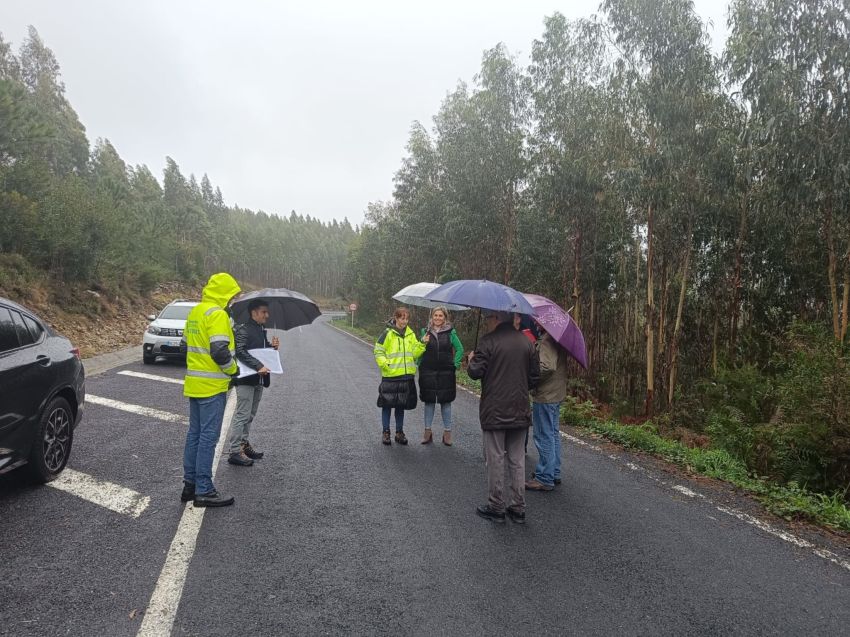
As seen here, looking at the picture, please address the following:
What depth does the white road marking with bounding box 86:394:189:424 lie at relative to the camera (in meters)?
7.48

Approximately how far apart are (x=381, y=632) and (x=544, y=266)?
15.5 metres

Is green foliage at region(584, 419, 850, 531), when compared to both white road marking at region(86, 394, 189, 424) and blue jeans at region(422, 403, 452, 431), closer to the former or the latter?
blue jeans at region(422, 403, 452, 431)

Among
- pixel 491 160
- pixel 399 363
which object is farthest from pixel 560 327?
pixel 491 160

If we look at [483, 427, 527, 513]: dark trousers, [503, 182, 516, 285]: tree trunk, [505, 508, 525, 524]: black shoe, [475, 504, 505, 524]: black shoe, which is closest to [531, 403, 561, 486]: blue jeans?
[483, 427, 527, 513]: dark trousers

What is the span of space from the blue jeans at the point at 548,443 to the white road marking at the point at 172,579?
3.14 meters

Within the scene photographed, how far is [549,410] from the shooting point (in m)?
5.19

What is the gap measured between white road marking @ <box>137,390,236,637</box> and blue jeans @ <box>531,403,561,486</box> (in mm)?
3143

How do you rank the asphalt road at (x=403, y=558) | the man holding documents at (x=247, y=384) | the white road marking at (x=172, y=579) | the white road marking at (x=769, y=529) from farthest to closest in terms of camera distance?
the man holding documents at (x=247, y=384) → the white road marking at (x=769, y=529) → the asphalt road at (x=403, y=558) → the white road marking at (x=172, y=579)

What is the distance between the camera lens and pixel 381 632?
108 inches

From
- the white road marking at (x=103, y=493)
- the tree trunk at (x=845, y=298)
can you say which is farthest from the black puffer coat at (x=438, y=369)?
the tree trunk at (x=845, y=298)

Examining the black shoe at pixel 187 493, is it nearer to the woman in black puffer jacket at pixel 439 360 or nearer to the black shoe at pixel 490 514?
the black shoe at pixel 490 514

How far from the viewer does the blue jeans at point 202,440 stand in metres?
4.41

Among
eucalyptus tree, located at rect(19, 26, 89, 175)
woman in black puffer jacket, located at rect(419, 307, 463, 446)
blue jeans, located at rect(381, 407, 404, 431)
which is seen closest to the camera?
woman in black puffer jacket, located at rect(419, 307, 463, 446)

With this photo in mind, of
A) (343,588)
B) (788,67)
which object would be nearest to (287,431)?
(343,588)
